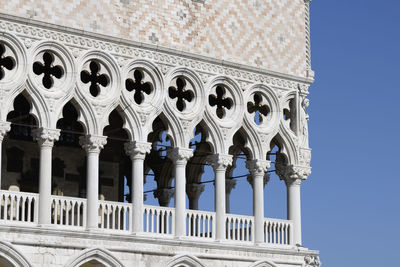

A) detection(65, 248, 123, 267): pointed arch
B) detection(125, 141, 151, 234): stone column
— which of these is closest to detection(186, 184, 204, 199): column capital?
detection(125, 141, 151, 234): stone column

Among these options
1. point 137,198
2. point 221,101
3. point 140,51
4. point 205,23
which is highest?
point 205,23

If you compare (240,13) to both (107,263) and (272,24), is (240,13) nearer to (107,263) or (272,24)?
(272,24)

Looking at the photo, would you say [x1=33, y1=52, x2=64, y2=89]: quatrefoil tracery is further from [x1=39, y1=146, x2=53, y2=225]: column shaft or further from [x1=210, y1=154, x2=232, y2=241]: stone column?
[x1=210, y1=154, x2=232, y2=241]: stone column

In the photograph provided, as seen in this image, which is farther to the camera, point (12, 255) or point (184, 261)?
point (184, 261)

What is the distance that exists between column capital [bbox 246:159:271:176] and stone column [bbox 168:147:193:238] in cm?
204

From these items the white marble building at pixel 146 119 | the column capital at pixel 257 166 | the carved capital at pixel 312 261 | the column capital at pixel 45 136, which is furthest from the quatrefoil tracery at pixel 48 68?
the carved capital at pixel 312 261

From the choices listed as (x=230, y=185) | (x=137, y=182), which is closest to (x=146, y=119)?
(x=137, y=182)

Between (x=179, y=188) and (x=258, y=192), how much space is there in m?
2.52

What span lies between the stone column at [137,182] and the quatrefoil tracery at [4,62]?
3.28 m

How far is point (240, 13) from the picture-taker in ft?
88.8

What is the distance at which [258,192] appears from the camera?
26.6 metres

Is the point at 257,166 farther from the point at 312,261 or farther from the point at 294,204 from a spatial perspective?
the point at 312,261

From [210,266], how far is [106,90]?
16.1 ft

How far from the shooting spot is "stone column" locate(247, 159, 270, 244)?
26.3 metres
